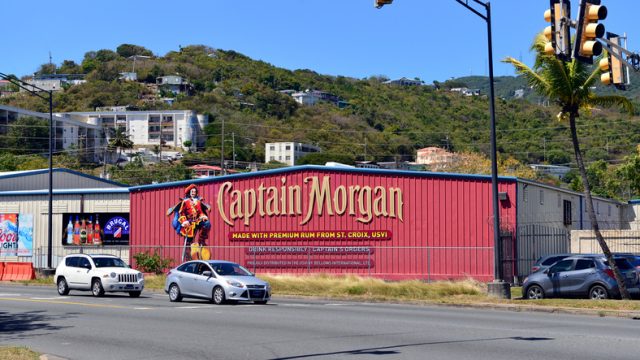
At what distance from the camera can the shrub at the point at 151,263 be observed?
46250mm

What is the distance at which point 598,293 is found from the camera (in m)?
28.5

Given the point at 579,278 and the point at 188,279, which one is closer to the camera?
the point at 579,278

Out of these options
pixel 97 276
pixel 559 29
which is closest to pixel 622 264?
pixel 559 29

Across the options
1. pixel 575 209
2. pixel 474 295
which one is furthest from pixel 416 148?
pixel 474 295

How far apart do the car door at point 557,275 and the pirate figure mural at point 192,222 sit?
74.2ft

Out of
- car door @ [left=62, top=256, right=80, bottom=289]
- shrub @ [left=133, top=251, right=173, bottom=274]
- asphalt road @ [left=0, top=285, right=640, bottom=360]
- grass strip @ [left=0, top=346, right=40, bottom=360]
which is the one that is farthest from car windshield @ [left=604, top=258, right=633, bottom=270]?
shrub @ [left=133, top=251, right=173, bottom=274]

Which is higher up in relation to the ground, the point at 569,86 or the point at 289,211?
the point at 569,86

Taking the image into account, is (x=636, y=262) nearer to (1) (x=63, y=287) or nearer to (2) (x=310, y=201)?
(2) (x=310, y=201)

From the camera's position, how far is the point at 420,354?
1559 centimetres

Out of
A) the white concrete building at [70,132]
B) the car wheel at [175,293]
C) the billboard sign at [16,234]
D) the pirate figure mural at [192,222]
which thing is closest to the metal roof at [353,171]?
the pirate figure mural at [192,222]

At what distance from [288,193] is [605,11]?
98.7 feet

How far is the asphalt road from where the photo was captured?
→ 15.9 m

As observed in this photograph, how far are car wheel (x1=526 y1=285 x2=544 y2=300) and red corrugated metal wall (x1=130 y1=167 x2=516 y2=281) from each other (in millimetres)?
8576

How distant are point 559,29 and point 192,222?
33.4 meters
